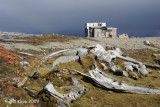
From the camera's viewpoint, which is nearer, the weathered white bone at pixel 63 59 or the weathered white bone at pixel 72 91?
the weathered white bone at pixel 72 91

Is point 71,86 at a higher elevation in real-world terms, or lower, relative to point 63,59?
lower

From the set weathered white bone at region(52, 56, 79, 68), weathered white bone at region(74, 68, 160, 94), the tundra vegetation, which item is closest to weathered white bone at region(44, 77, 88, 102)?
the tundra vegetation

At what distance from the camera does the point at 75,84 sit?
1086 cm

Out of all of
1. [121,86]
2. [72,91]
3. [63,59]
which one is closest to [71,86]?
[72,91]

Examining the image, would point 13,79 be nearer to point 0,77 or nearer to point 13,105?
point 0,77

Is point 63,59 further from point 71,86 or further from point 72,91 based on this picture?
point 72,91

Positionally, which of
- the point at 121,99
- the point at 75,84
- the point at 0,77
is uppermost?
the point at 0,77

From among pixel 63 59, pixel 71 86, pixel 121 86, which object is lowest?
pixel 121 86

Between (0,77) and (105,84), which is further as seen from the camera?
(105,84)

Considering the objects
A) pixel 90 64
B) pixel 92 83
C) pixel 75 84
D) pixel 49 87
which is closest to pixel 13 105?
pixel 49 87

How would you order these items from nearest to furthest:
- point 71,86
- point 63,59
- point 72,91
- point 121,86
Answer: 1. point 72,91
2. point 71,86
3. point 121,86
4. point 63,59

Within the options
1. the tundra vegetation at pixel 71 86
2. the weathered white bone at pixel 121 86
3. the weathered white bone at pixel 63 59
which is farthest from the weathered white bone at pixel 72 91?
the weathered white bone at pixel 63 59

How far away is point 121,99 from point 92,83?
316cm

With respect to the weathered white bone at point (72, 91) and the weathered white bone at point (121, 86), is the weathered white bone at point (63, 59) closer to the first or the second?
the weathered white bone at point (72, 91)
